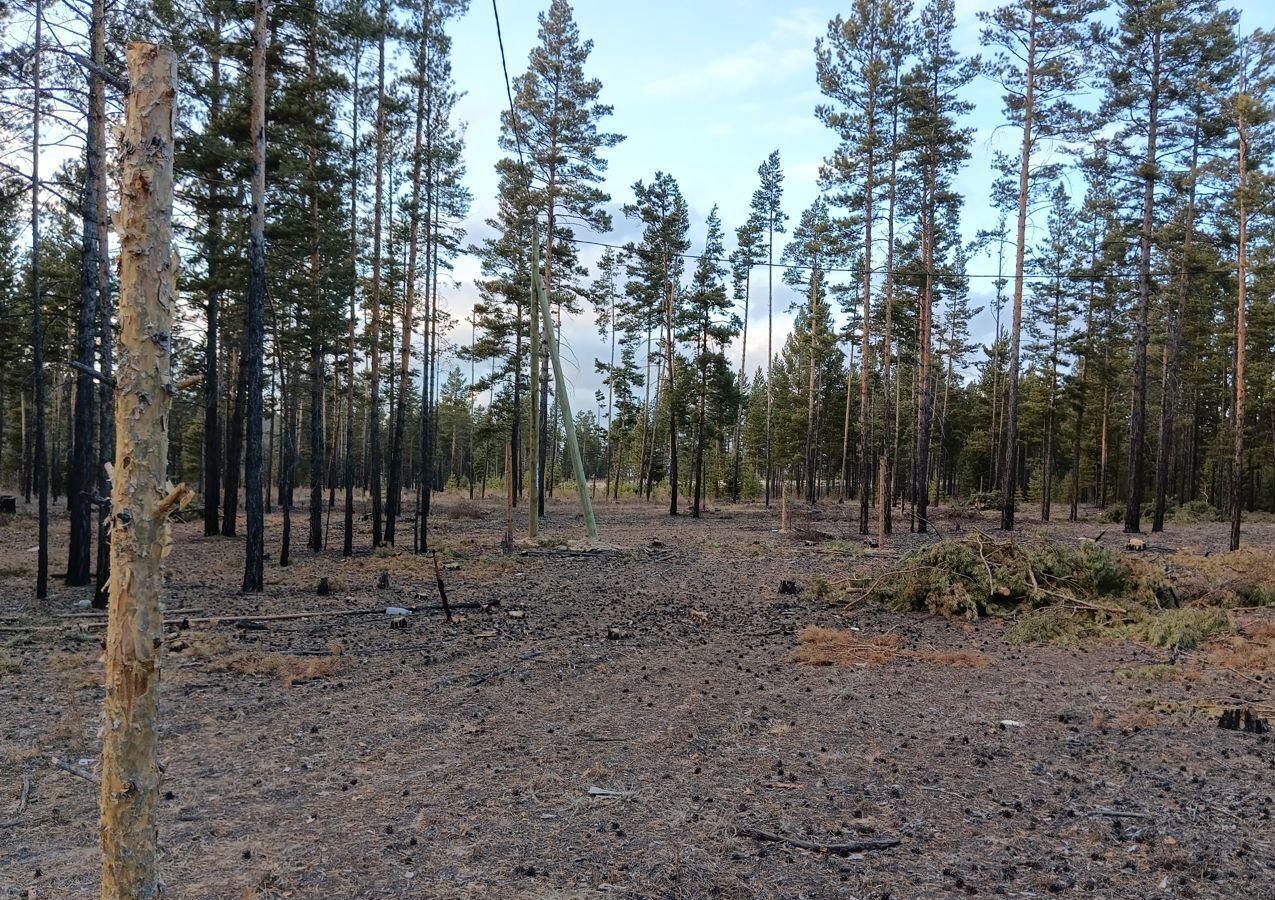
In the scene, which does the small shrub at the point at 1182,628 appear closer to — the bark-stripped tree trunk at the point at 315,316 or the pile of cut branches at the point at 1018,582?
the pile of cut branches at the point at 1018,582

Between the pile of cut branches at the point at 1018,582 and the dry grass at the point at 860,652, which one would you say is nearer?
the dry grass at the point at 860,652

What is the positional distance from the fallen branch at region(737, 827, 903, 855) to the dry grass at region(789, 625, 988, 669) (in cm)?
433

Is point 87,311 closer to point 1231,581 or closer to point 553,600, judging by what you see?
point 553,600

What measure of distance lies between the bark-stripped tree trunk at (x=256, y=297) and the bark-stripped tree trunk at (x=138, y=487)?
→ 10156 mm

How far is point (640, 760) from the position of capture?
538 centimetres

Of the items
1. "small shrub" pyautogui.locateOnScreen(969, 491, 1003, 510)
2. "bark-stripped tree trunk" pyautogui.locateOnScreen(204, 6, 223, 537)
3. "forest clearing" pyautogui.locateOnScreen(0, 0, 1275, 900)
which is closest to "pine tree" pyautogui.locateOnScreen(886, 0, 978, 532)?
"forest clearing" pyautogui.locateOnScreen(0, 0, 1275, 900)

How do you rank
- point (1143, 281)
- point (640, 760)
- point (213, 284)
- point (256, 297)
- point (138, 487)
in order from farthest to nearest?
point (1143, 281) → point (213, 284) → point (256, 297) → point (640, 760) → point (138, 487)

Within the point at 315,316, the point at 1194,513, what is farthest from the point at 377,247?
the point at 1194,513

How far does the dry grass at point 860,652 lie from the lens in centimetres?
837

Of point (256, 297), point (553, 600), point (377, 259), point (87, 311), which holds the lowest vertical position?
point (553, 600)

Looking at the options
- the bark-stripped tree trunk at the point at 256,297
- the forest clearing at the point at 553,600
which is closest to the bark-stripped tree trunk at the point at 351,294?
the forest clearing at the point at 553,600

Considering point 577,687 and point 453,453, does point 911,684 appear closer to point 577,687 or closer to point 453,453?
point 577,687

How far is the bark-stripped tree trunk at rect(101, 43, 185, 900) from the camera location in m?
2.35

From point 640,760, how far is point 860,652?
4369 millimetres
